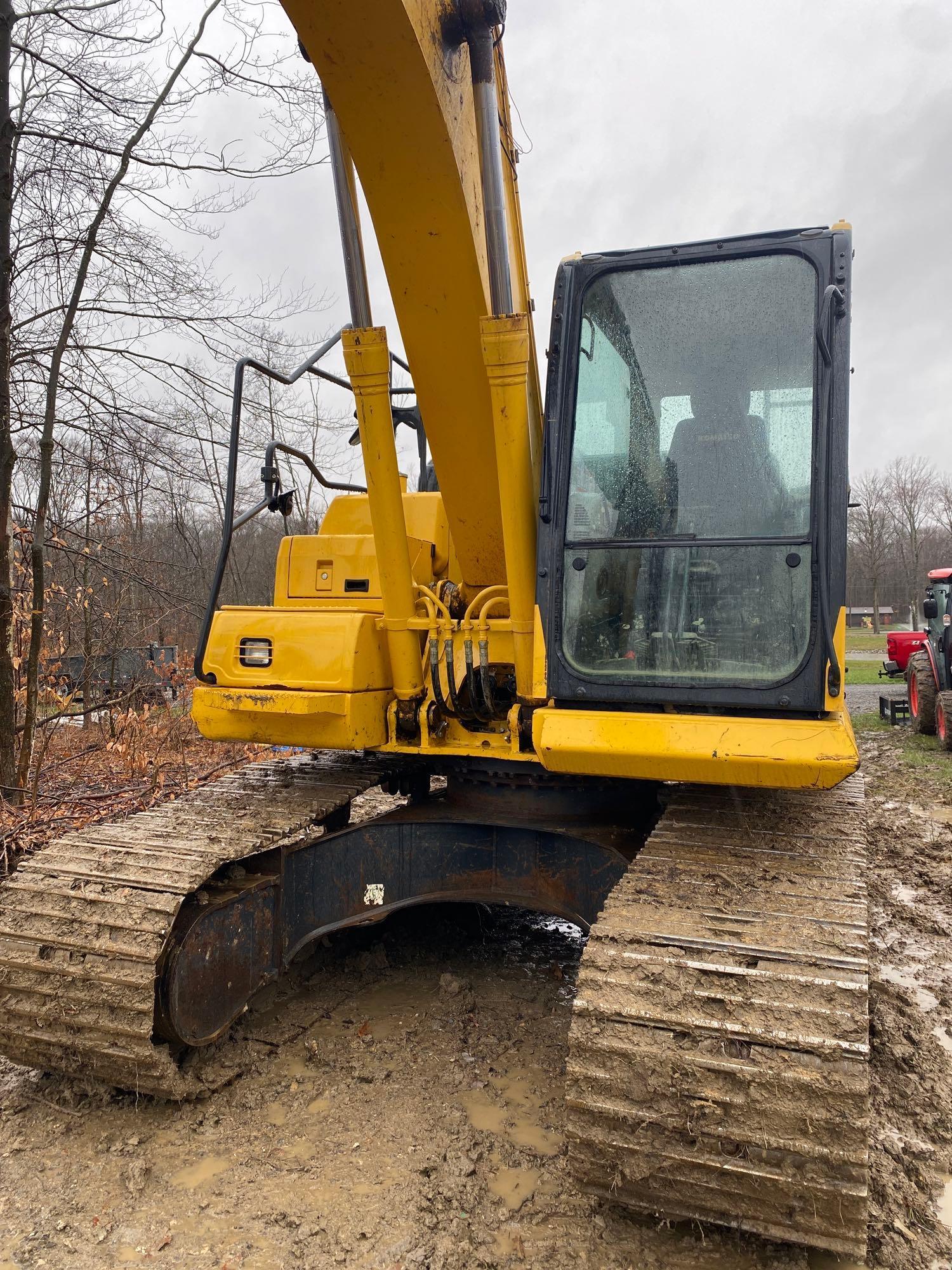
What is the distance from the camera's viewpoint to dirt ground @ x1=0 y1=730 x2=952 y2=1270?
2.40 m

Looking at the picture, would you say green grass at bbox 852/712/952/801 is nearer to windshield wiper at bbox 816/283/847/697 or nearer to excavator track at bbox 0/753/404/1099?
windshield wiper at bbox 816/283/847/697

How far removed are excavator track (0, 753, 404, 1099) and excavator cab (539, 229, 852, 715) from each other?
4.82 ft

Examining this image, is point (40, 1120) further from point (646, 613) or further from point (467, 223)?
point (467, 223)

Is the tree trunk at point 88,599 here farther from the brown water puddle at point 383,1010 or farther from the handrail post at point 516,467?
the handrail post at point 516,467

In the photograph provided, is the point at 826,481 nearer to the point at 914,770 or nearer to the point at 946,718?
the point at 914,770

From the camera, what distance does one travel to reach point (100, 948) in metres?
2.87

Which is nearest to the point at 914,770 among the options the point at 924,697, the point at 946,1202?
the point at 924,697

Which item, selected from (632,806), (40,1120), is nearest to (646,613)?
(632,806)

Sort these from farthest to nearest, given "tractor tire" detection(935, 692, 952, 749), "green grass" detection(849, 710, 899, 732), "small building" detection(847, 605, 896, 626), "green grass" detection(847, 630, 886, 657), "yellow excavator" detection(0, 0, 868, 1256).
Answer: "small building" detection(847, 605, 896, 626)
"green grass" detection(847, 630, 886, 657)
"green grass" detection(849, 710, 899, 732)
"tractor tire" detection(935, 692, 952, 749)
"yellow excavator" detection(0, 0, 868, 1256)

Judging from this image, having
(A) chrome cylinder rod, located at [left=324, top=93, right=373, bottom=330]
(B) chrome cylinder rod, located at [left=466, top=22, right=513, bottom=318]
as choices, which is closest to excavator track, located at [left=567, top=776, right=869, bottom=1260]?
(B) chrome cylinder rod, located at [left=466, top=22, right=513, bottom=318]

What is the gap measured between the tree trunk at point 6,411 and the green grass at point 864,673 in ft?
54.0

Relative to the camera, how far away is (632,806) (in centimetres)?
401

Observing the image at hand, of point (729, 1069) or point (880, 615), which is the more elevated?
point (880, 615)

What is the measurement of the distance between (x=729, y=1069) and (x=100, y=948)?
193 cm
